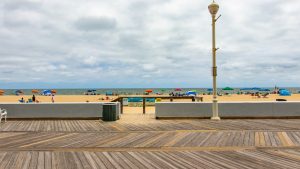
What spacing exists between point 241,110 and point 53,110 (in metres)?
9.33

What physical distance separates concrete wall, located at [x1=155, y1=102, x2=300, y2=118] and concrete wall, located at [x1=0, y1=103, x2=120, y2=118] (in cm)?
247

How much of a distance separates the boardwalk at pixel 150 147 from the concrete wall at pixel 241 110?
2422mm

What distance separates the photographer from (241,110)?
12664 millimetres

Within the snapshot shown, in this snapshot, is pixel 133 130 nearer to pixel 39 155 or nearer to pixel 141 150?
pixel 141 150

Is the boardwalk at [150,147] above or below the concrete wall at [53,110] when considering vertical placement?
below

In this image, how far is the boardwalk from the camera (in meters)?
5.49

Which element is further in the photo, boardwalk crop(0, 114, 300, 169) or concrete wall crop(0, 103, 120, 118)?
concrete wall crop(0, 103, 120, 118)

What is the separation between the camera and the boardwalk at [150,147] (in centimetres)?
549

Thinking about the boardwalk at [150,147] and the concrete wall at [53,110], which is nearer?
the boardwalk at [150,147]

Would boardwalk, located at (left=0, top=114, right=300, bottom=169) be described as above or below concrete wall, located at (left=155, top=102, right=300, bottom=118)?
below

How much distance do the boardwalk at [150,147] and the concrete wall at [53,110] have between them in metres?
2.38

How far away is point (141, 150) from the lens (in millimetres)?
6562

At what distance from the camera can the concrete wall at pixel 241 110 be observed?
12516mm

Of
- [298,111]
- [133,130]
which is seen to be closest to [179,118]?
[133,130]
